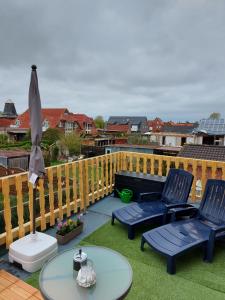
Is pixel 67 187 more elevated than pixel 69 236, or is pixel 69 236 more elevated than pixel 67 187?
pixel 67 187

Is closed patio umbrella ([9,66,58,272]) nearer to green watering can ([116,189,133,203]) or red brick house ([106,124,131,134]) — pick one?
green watering can ([116,189,133,203])

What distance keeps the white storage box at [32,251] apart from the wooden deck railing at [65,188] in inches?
12.4

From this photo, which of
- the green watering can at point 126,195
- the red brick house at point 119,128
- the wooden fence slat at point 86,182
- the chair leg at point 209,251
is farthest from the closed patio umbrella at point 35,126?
the red brick house at point 119,128

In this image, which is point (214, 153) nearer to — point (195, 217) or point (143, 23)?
point (143, 23)

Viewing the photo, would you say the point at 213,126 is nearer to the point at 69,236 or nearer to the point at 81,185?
the point at 81,185

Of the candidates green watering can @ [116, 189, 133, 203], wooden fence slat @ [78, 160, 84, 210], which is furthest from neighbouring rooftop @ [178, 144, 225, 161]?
wooden fence slat @ [78, 160, 84, 210]

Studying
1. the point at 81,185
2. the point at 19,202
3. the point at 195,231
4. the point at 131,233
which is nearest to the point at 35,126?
the point at 19,202

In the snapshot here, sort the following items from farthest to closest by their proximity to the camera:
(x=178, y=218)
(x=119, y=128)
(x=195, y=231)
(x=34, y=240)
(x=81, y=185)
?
(x=119, y=128) → (x=81, y=185) → (x=178, y=218) → (x=195, y=231) → (x=34, y=240)

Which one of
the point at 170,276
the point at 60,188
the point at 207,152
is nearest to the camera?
the point at 170,276

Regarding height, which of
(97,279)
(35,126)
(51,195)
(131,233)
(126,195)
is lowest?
(131,233)

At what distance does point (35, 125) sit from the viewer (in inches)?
105

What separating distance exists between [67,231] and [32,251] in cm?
77

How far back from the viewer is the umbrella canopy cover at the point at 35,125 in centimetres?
262

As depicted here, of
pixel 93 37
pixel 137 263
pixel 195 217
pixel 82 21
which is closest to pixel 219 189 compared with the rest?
pixel 195 217
